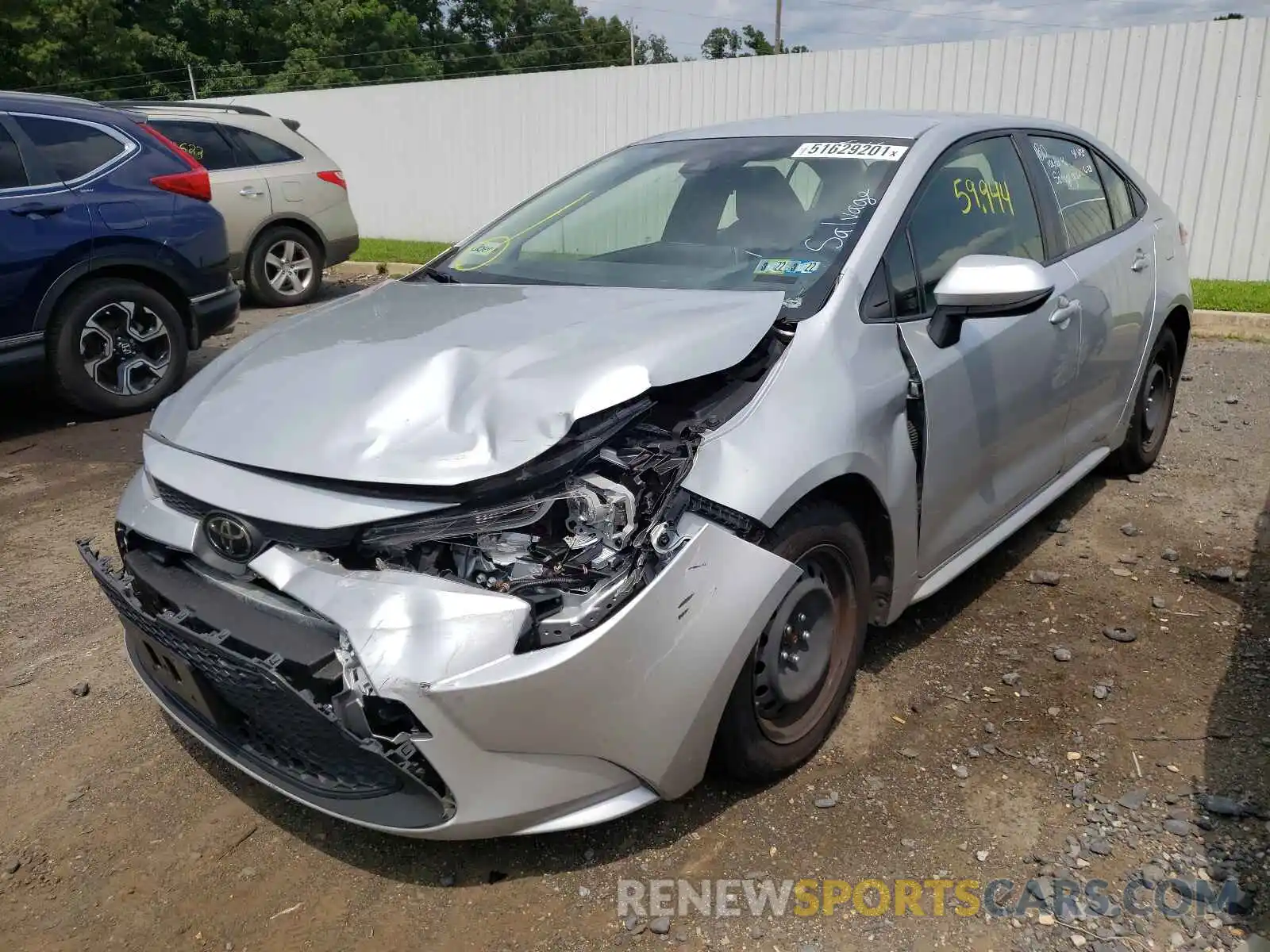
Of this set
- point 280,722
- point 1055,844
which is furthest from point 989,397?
point 280,722

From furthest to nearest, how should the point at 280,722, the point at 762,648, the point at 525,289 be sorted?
the point at 525,289 < the point at 762,648 < the point at 280,722

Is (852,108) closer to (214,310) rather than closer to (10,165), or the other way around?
(214,310)

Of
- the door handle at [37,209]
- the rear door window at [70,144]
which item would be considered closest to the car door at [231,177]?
the rear door window at [70,144]

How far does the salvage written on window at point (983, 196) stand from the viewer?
3.29 m

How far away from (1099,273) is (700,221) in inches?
66.1

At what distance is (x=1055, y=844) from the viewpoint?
2.45 meters

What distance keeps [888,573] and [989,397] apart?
2.27 ft

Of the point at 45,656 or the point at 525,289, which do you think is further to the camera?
the point at 45,656

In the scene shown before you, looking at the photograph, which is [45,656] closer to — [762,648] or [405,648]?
[405,648]

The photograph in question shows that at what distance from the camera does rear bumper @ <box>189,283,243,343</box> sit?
6406 millimetres

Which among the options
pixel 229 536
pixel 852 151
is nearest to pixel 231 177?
pixel 852 151

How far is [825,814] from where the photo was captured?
258 centimetres

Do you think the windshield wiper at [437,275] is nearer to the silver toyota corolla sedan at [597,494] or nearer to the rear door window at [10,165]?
the silver toyota corolla sedan at [597,494]

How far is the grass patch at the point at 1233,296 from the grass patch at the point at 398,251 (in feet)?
24.5
